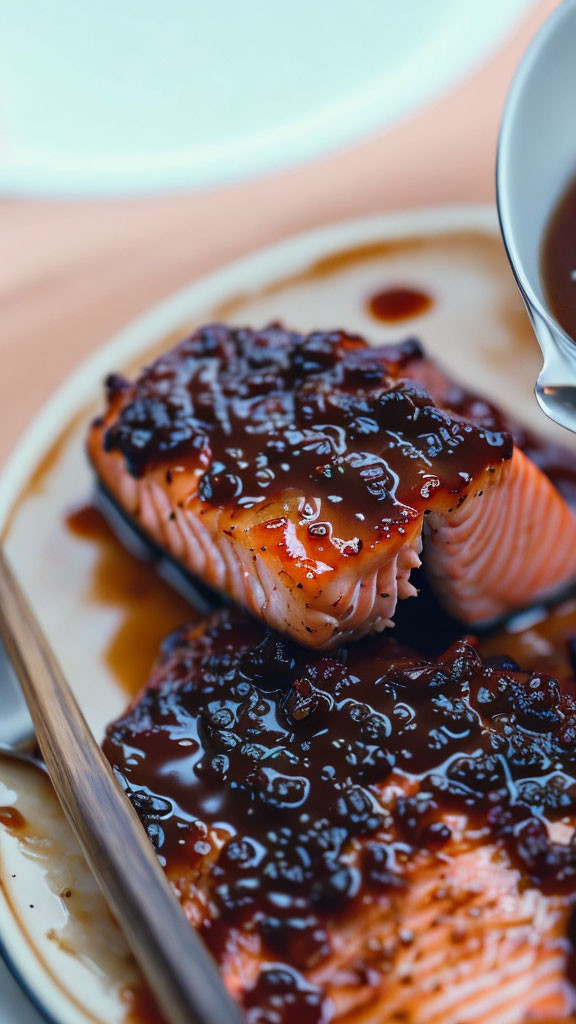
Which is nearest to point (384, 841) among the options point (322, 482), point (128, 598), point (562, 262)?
point (322, 482)

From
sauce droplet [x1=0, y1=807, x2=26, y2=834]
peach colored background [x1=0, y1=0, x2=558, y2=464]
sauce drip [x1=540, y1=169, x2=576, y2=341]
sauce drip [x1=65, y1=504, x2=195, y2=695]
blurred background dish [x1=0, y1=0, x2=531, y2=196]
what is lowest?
sauce droplet [x1=0, y1=807, x2=26, y2=834]

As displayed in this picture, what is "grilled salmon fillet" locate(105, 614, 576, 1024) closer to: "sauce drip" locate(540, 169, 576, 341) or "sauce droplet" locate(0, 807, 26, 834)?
"sauce droplet" locate(0, 807, 26, 834)

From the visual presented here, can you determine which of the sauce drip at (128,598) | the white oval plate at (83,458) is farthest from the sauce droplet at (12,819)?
the sauce drip at (128,598)

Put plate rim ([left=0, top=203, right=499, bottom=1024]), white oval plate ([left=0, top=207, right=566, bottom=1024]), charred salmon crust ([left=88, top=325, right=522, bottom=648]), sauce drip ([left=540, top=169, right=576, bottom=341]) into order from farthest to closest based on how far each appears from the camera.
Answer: plate rim ([left=0, top=203, right=499, bottom=1024]) < sauce drip ([left=540, top=169, right=576, bottom=341]) < charred salmon crust ([left=88, top=325, right=522, bottom=648]) < white oval plate ([left=0, top=207, right=566, bottom=1024])

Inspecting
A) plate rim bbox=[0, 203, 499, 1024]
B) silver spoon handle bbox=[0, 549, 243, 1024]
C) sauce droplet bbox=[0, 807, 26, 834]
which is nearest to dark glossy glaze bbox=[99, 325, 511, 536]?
plate rim bbox=[0, 203, 499, 1024]

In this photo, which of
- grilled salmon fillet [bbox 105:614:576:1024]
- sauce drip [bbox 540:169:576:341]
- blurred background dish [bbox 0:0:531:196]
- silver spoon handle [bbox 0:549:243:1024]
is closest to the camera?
Answer: silver spoon handle [bbox 0:549:243:1024]

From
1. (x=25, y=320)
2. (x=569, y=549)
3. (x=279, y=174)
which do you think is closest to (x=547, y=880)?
(x=569, y=549)

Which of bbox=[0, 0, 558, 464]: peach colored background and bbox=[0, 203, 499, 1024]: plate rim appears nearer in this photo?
bbox=[0, 203, 499, 1024]: plate rim
